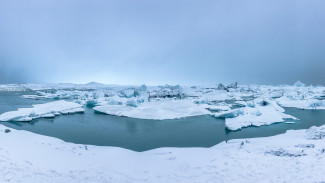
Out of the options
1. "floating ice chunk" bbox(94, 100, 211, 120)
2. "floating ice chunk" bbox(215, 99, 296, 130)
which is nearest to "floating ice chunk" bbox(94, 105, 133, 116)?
"floating ice chunk" bbox(94, 100, 211, 120)

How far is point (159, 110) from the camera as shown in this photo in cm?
2077

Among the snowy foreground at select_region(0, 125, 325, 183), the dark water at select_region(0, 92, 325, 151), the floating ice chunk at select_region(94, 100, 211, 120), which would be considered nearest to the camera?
the snowy foreground at select_region(0, 125, 325, 183)

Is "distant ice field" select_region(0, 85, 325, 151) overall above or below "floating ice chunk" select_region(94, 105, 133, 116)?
below

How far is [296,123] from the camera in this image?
1800 centimetres

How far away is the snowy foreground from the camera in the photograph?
6.66 metres

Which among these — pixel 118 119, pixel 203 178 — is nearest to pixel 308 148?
pixel 203 178

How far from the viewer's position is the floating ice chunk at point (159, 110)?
66.5 feet

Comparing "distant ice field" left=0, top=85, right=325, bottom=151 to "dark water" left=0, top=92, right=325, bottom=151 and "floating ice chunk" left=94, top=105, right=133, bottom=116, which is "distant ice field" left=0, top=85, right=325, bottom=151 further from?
"floating ice chunk" left=94, top=105, right=133, bottom=116

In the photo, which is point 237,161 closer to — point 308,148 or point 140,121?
point 308,148

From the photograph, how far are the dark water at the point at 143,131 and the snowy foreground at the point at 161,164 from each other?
286cm

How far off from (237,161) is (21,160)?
239 inches

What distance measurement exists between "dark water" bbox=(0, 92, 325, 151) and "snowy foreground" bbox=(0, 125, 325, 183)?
2.86 m

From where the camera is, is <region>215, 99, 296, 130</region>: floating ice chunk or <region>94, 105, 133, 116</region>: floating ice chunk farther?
<region>94, 105, 133, 116</region>: floating ice chunk

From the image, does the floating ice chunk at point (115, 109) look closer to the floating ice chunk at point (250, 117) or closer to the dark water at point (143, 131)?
the dark water at point (143, 131)
